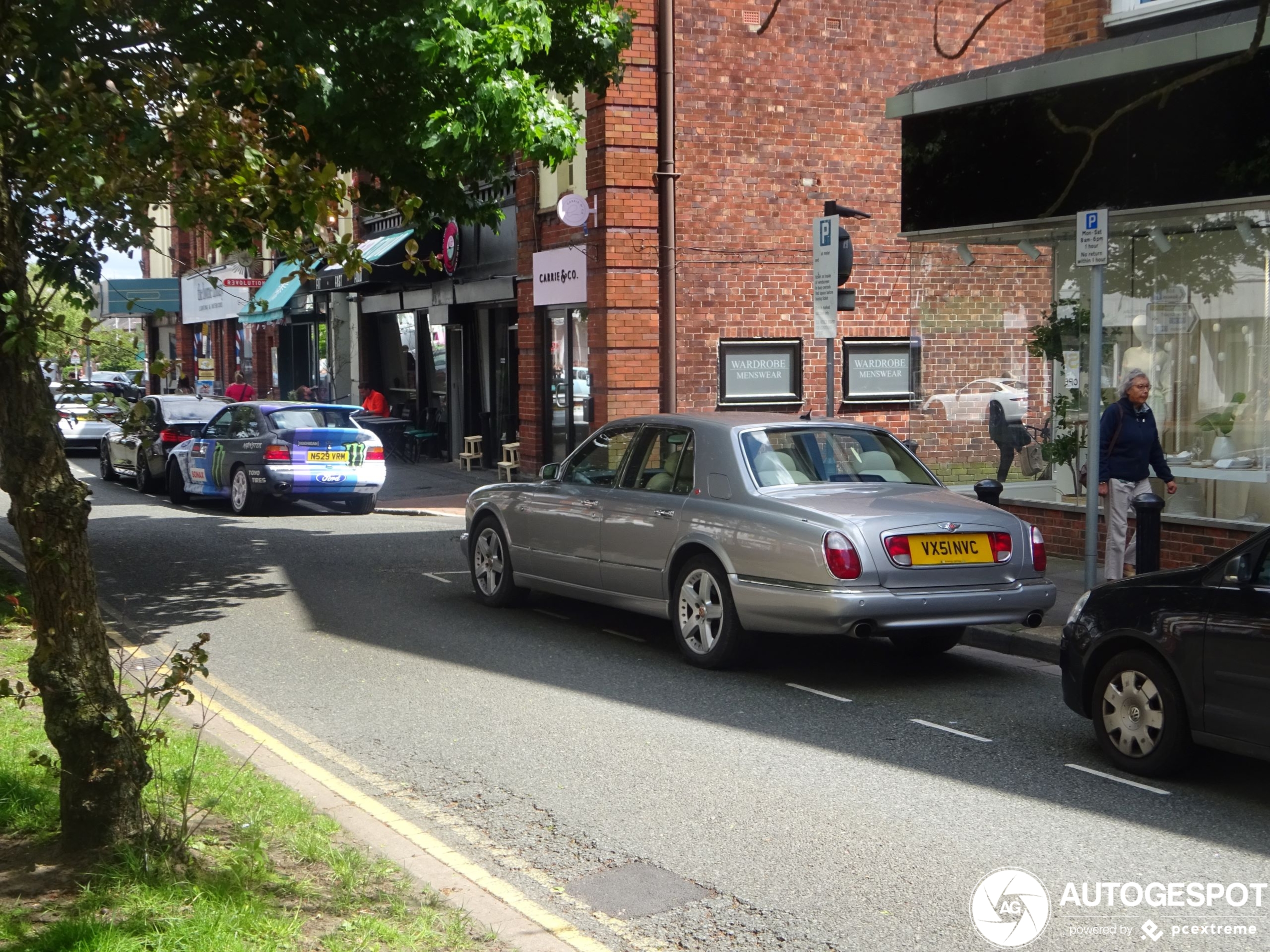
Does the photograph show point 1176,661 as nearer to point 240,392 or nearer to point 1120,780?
point 1120,780

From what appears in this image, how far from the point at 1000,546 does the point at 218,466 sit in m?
13.0

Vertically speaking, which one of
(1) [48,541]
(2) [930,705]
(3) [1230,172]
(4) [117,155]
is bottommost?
(2) [930,705]

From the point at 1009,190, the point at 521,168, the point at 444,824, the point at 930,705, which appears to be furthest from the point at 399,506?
the point at 444,824

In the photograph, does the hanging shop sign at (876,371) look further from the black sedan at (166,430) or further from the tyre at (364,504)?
the black sedan at (166,430)

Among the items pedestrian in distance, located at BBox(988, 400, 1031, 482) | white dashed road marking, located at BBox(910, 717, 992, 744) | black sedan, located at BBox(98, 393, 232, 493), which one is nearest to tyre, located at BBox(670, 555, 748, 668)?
white dashed road marking, located at BBox(910, 717, 992, 744)

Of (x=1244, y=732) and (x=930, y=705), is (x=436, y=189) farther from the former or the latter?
(x=1244, y=732)

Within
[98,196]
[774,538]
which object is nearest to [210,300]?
[774,538]

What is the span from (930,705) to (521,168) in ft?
52.3

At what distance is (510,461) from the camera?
925 inches

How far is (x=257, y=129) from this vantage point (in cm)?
636

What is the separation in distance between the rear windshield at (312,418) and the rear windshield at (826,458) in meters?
10.4

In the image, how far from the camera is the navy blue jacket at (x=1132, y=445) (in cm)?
1155

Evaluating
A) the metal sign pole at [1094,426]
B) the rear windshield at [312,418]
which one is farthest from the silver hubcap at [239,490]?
the metal sign pole at [1094,426]

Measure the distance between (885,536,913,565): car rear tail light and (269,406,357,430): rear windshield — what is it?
37.9 feet
